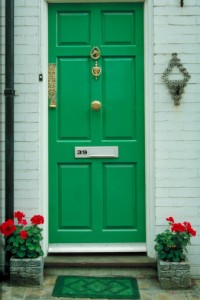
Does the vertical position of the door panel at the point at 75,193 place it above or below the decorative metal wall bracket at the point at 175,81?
below

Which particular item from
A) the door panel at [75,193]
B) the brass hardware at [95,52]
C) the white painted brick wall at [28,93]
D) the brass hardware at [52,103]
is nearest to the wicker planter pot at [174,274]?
the door panel at [75,193]

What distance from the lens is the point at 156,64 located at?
4461 millimetres

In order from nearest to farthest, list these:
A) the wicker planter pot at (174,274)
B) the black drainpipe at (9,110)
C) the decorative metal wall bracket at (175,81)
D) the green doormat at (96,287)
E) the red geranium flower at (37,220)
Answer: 1. the green doormat at (96,287)
2. the wicker planter pot at (174,274)
3. the red geranium flower at (37,220)
4. the black drainpipe at (9,110)
5. the decorative metal wall bracket at (175,81)

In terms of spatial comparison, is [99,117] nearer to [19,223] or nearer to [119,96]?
[119,96]

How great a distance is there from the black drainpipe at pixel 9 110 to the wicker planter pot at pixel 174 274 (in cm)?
160

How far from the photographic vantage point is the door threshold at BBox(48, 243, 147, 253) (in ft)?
15.0

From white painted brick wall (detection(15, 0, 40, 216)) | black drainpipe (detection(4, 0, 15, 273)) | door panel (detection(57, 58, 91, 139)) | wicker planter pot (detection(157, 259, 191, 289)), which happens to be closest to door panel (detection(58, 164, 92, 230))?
white painted brick wall (detection(15, 0, 40, 216))

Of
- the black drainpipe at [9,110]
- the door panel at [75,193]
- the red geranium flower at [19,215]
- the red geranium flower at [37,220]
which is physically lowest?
the red geranium flower at [37,220]

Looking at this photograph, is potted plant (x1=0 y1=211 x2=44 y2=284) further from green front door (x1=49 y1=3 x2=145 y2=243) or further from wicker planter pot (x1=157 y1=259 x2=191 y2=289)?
wicker planter pot (x1=157 y1=259 x2=191 y2=289)

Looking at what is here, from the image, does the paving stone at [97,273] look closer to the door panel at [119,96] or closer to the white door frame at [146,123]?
the white door frame at [146,123]

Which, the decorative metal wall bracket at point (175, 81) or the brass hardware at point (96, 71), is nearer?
the decorative metal wall bracket at point (175, 81)

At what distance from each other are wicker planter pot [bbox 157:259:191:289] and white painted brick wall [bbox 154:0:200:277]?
383 mm

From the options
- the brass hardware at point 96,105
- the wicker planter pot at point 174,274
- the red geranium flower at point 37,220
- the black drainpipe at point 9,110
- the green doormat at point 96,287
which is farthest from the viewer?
the brass hardware at point 96,105

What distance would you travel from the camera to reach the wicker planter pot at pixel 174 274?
4098mm
